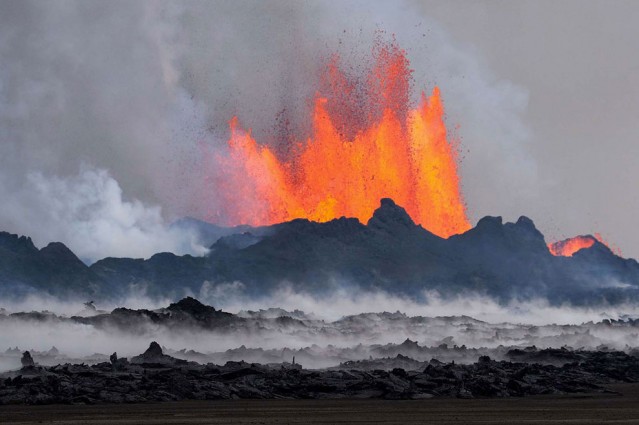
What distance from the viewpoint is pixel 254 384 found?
11894 centimetres

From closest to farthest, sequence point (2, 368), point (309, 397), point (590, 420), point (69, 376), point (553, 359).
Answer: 1. point (590, 420)
2. point (309, 397)
3. point (69, 376)
4. point (2, 368)
5. point (553, 359)

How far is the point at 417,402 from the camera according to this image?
105m

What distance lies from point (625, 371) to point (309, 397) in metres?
58.9

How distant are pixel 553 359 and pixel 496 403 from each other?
89.9 meters

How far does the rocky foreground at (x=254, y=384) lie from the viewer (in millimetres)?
105875

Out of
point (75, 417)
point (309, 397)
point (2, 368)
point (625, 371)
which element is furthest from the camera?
point (2, 368)

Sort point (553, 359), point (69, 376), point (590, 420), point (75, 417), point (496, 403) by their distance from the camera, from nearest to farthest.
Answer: point (590, 420)
point (75, 417)
point (496, 403)
point (69, 376)
point (553, 359)

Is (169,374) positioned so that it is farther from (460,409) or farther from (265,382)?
(460,409)

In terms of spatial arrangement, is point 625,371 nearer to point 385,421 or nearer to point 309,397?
point 309,397

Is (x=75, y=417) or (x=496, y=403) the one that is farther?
(x=496, y=403)

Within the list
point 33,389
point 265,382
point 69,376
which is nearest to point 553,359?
point 265,382

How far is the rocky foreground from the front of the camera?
4168 inches

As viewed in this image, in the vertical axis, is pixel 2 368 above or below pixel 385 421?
above

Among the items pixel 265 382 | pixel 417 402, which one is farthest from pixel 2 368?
pixel 417 402
